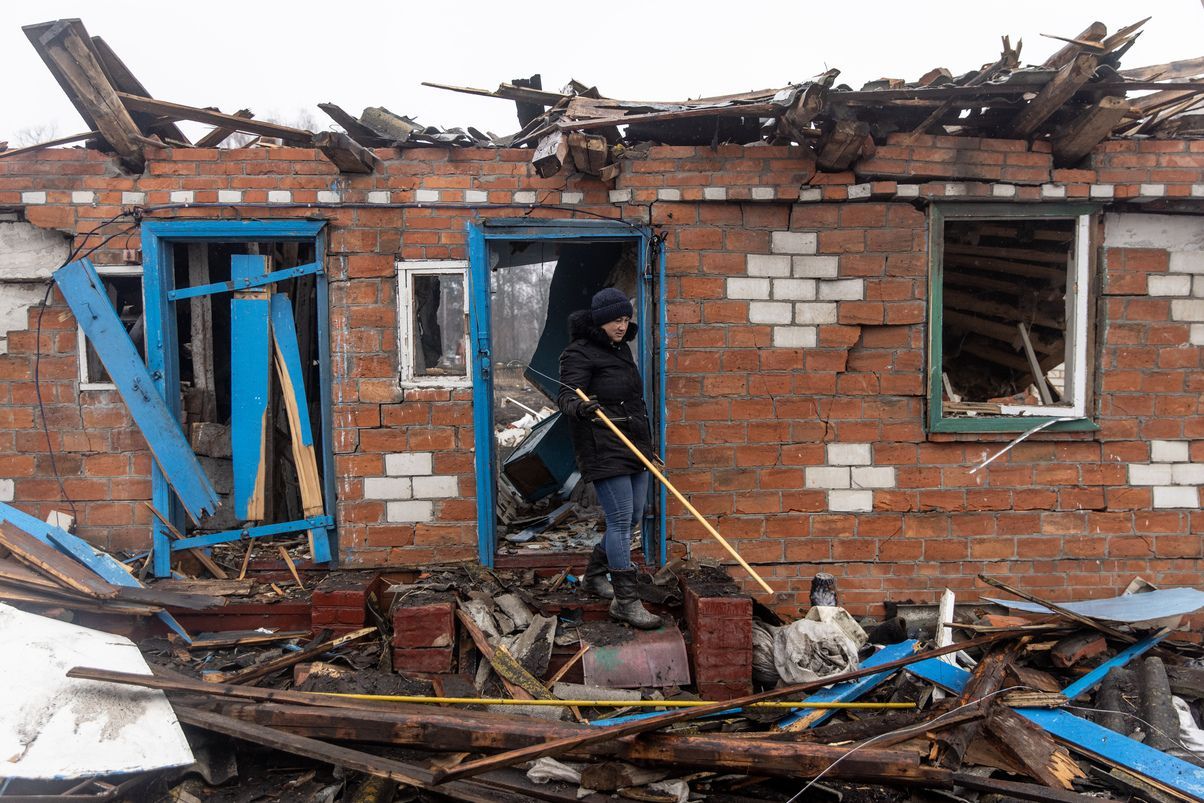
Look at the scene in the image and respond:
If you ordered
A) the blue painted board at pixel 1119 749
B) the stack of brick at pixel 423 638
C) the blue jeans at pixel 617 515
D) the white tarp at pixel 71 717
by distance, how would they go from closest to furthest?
the white tarp at pixel 71 717
the blue painted board at pixel 1119 749
the stack of brick at pixel 423 638
the blue jeans at pixel 617 515

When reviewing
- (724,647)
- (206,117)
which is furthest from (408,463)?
(206,117)

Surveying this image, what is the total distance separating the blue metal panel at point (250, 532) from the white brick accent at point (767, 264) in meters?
3.11

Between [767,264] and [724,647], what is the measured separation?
7.62ft

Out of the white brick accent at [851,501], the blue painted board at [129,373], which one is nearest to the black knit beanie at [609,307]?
the white brick accent at [851,501]

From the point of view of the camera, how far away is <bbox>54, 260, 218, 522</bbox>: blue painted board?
4410 mm

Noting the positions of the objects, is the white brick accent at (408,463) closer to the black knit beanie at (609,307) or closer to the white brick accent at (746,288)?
the black knit beanie at (609,307)

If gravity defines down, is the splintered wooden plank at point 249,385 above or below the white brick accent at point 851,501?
above

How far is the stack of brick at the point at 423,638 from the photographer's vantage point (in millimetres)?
3738

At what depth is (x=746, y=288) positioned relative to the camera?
4.61 m

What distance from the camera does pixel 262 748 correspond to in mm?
3311

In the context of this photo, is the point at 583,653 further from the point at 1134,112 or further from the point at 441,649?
the point at 1134,112

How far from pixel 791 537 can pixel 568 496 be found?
2510mm

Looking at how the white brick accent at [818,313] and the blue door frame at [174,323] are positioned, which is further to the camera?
the white brick accent at [818,313]

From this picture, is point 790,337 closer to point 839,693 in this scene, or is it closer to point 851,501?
point 851,501
